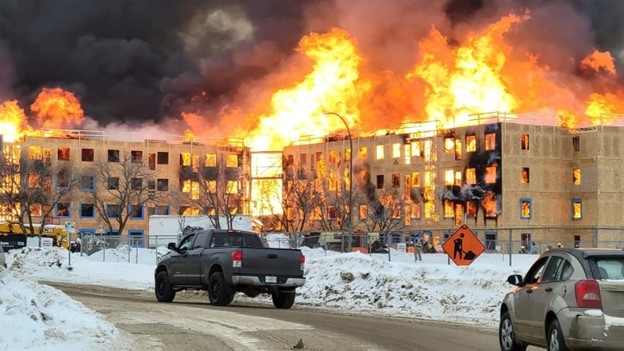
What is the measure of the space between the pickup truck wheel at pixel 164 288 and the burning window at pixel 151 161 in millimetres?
87898

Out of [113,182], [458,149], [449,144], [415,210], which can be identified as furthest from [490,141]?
[113,182]

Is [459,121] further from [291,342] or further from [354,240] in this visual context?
[291,342]

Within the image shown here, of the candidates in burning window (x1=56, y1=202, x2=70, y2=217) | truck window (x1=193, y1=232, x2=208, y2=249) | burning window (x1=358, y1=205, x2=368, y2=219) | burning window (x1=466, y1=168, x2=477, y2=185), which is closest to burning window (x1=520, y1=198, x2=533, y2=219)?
burning window (x1=466, y1=168, x2=477, y2=185)

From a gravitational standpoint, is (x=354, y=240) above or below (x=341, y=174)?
below

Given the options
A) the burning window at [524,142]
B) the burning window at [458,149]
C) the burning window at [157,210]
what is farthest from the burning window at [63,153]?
the burning window at [524,142]

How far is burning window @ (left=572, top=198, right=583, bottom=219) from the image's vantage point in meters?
92.4

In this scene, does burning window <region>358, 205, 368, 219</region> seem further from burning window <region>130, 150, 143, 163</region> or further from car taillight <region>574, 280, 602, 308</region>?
car taillight <region>574, 280, 602, 308</region>

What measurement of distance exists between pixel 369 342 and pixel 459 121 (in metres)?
89.3

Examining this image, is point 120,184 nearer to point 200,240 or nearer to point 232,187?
point 232,187

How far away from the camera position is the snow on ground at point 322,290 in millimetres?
13906

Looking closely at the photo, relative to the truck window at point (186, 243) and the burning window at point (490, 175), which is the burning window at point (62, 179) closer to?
the burning window at point (490, 175)

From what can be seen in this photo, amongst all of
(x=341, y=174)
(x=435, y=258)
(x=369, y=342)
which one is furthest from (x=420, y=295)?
(x=341, y=174)

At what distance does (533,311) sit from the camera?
514 inches

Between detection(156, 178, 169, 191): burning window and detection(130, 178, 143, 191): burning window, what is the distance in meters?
4.05
